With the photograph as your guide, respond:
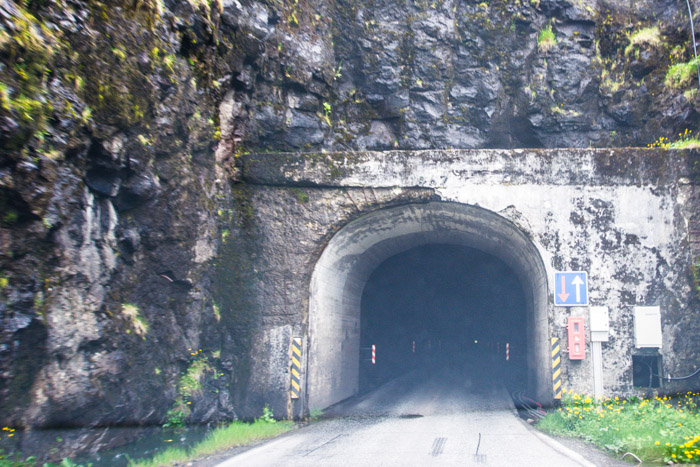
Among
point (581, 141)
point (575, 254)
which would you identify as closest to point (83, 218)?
point (575, 254)

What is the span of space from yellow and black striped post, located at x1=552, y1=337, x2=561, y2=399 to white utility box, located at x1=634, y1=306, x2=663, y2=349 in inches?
53.8

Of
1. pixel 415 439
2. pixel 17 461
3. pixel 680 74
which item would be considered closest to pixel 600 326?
pixel 415 439

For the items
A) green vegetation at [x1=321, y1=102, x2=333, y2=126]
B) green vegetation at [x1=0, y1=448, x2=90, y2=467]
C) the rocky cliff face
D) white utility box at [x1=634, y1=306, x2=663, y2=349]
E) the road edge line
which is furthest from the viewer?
green vegetation at [x1=321, y1=102, x2=333, y2=126]

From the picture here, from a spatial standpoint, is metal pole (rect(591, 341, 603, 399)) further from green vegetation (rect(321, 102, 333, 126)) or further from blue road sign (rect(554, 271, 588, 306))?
green vegetation (rect(321, 102, 333, 126))

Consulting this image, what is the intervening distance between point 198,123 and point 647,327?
29.4 ft

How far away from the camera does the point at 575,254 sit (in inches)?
382

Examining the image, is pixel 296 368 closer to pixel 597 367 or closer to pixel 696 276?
pixel 597 367

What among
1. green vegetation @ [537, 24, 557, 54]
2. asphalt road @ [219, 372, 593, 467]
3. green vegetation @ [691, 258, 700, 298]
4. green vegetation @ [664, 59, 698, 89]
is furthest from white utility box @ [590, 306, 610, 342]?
green vegetation @ [537, 24, 557, 54]

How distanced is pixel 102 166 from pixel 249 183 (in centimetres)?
370

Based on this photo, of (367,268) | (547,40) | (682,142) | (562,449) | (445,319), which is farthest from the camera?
(445,319)

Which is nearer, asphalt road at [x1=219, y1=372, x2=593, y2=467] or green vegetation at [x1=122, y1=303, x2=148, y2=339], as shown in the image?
asphalt road at [x1=219, y1=372, x2=593, y2=467]

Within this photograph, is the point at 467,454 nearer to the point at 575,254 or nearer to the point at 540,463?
the point at 540,463

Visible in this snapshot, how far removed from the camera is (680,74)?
12789mm

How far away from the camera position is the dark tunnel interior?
17.3m
